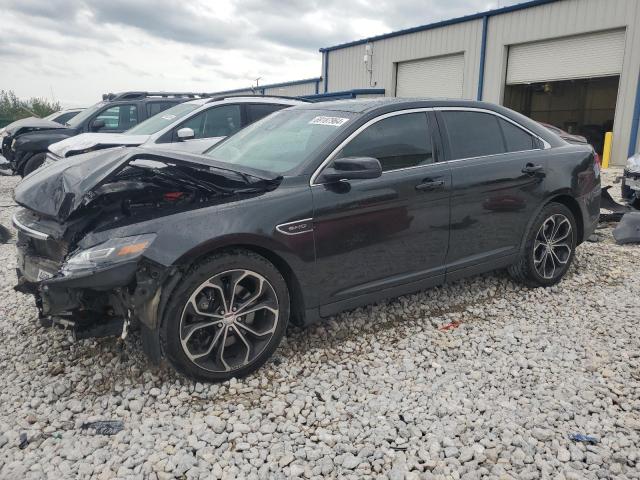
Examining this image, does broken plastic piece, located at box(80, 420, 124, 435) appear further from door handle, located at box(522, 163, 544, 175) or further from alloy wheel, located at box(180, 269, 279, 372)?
door handle, located at box(522, 163, 544, 175)

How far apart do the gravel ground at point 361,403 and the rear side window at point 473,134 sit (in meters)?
1.30

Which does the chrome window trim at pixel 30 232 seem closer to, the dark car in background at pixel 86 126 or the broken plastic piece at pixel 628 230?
the broken plastic piece at pixel 628 230

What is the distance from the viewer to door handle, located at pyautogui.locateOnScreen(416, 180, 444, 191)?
143 inches

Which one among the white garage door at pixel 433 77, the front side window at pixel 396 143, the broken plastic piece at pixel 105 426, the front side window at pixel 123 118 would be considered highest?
the white garage door at pixel 433 77

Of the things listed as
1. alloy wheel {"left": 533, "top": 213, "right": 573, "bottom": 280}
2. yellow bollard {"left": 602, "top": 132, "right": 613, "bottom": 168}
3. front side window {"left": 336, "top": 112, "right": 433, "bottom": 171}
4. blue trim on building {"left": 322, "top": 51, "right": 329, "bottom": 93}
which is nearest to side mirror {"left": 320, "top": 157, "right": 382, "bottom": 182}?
front side window {"left": 336, "top": 112, "right": 433, "bottom": 171}

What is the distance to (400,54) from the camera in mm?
21062

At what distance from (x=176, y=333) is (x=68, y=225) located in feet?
3.15

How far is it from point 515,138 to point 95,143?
6.18m

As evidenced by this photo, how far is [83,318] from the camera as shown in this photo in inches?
114

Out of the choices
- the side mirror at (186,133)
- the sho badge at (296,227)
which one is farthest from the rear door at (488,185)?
the side mirror at (186,133)

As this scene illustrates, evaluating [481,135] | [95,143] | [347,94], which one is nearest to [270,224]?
[481,135]

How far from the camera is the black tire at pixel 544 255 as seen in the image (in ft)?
14.6

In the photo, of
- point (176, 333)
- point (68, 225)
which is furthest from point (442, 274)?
point (68, 225)

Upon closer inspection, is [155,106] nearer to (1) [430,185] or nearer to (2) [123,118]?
(2) [123,118]
